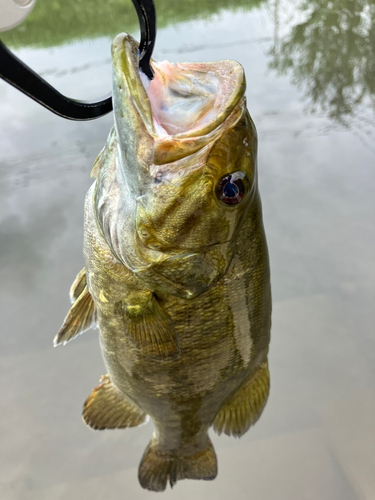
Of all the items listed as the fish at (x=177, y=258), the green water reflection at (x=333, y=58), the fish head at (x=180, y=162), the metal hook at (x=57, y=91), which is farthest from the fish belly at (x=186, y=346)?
the green water reflection at (x=333, y=58)

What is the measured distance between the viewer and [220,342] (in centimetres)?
87

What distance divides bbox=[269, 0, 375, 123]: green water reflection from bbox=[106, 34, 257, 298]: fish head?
2529 millimetres

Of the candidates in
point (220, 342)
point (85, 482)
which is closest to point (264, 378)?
point (220, 342)

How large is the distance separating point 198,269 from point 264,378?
519 millimetres

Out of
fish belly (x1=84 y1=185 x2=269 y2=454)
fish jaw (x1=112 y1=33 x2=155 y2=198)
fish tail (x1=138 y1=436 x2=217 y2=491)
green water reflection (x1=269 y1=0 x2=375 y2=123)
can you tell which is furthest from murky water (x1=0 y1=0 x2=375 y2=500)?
fish jaw (x1=112 y1=33 x2=155 y2=198)

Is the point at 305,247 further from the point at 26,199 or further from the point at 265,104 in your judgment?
the point at 26,199

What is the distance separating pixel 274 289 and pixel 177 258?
158 centimetres

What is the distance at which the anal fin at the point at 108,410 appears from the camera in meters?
1.10

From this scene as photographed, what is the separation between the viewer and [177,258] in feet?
2.17

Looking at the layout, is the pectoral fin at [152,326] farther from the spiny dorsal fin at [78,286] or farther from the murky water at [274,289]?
the murky water at [274,289]

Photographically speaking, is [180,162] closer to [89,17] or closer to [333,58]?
[333,58]

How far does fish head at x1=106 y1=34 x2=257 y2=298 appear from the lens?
0.55 meters

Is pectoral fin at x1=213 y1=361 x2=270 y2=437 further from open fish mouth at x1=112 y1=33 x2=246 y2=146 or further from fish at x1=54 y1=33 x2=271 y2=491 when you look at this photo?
open fish mouth at x1=112 y1=33 x2=246 y2=146

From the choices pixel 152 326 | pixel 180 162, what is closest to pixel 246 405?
pixel 152 326
